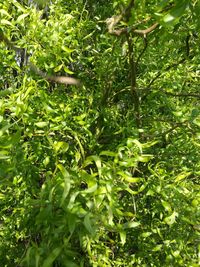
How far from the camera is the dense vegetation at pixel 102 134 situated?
1269mm

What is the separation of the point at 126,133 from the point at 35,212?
752 mm

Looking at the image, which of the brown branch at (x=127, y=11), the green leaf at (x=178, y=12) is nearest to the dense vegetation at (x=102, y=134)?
the brown branch at (x=127, y=11)

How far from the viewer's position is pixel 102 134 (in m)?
2.12

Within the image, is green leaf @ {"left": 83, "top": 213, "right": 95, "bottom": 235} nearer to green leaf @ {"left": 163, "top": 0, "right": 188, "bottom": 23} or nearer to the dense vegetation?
the dense vegetation

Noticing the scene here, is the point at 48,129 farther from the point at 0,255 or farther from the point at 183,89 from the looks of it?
the point at 183,89

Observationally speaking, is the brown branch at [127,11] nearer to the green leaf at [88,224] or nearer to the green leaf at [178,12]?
the green leaf at [178,12]

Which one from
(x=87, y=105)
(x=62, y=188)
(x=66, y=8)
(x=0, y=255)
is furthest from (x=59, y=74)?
(x=62, y=188)

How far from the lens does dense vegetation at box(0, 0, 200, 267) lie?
1269mm

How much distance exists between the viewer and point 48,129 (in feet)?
5.41

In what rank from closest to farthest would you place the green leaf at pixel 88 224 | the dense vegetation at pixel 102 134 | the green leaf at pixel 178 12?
1. the green leaf at pixel 178 12
2. the green leaf at pixel 88 224
3. the dense vegetation at pixel 102 134

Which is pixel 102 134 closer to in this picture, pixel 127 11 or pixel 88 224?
pixel 127 11

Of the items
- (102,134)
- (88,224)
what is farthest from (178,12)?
(102,134)

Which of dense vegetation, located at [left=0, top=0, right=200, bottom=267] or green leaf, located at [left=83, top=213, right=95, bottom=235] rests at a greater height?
green leaf, located at [left=83, top=213, right=95, bottom=235]

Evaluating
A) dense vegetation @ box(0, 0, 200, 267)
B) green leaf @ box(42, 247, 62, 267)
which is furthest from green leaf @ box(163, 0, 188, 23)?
green leaf @ box(42, 247, 62, 267)
